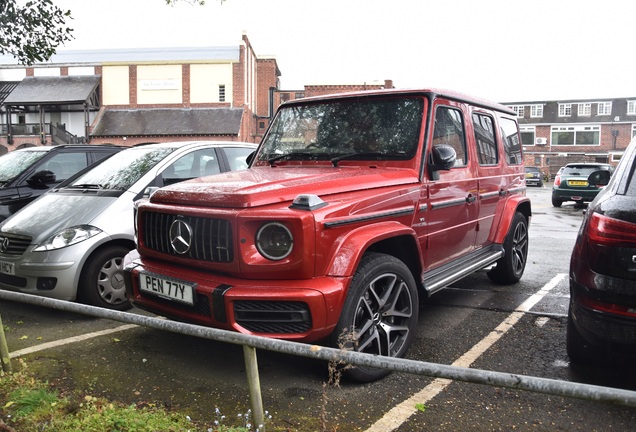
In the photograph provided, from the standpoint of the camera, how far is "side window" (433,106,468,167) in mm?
4359

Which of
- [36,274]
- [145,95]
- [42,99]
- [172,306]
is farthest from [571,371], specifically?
[42,99]

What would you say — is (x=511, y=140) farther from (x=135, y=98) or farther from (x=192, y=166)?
(x=135, y=98)

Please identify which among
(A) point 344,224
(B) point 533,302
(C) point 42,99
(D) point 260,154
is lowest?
(B) point 533,302

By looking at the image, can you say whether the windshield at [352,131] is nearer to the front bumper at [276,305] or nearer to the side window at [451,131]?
the side window at [451,131]

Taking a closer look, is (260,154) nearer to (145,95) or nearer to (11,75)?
(145,95)

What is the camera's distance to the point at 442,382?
3477mm

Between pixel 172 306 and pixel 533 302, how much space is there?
12.7ft

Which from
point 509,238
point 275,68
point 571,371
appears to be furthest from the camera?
point 275,68

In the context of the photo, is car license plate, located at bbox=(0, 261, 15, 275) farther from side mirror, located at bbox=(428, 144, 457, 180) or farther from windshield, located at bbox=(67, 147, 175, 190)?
side mirror, located at bbox=(428, 144, 457, 180)

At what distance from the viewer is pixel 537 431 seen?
2.79 m

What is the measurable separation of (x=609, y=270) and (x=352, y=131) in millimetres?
2256

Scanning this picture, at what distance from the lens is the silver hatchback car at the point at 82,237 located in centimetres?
476

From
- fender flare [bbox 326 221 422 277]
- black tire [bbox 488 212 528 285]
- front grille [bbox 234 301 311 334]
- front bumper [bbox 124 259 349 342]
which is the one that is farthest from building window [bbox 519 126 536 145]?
front grille [bbox 234 301 311 334]

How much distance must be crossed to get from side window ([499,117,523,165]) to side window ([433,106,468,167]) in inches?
51.5
